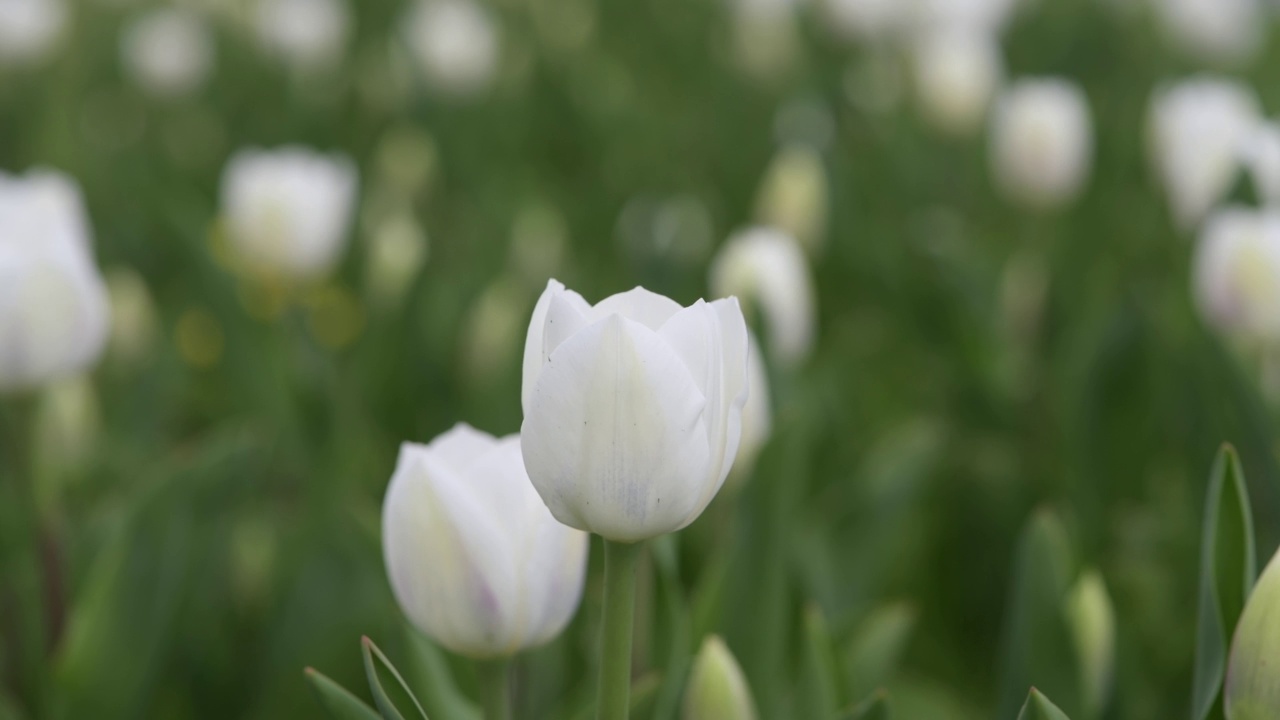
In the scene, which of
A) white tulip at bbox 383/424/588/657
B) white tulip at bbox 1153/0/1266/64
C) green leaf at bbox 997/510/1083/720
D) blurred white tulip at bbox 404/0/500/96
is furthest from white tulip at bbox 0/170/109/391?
white tulip at bbox 1153/0/1266/64

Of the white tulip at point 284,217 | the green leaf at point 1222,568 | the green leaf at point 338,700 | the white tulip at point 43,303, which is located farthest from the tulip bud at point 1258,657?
the white tulip at point 284,217

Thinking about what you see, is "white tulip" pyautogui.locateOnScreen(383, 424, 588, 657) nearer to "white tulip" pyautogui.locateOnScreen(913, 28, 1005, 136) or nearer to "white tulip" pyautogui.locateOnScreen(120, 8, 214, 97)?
"white tulip" pyautogui.locateOnScreen(913, 28, 1005, 136)

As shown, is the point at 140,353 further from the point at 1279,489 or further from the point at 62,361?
the point at 1279,489

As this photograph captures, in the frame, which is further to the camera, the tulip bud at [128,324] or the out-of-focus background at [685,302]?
the tulip bud at [128,324]

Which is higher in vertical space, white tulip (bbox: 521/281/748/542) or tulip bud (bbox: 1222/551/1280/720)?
white tulip (bbox: 521/281/748/542)

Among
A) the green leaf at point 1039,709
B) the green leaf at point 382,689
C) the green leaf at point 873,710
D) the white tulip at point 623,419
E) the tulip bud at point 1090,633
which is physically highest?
the white tulip at point 623,419

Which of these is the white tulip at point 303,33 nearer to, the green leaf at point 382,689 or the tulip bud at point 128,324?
the tulip bud at point 128,324

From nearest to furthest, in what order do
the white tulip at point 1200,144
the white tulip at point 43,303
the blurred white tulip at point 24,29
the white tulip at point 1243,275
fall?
1. the white tulip at point 43,303
2. the white tulip at point 1243,275
3. the white tulip at point 1200,144
4. the blurred white tulip at point 24,29
